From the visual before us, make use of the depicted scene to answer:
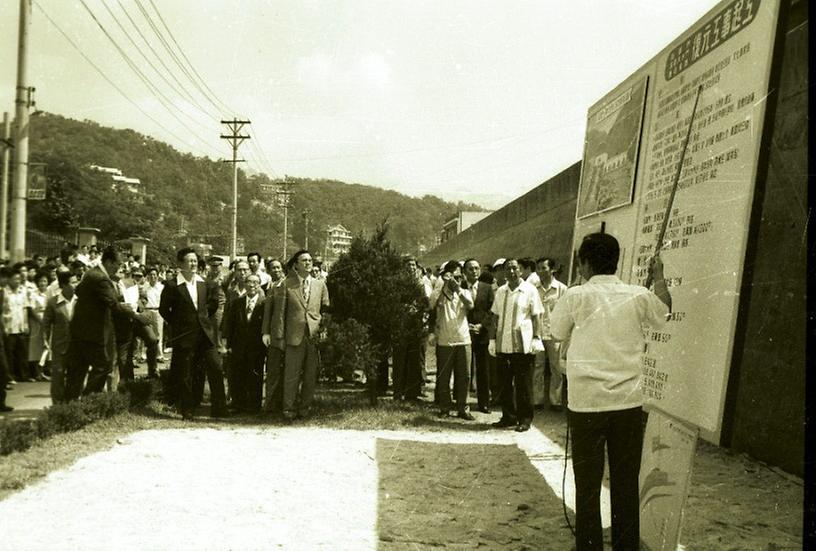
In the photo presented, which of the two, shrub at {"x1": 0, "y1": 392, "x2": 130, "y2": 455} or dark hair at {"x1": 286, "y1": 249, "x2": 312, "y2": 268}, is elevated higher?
dark hair at {"x1": 286, "y1": 249, "x2": 312, "y2": 268}

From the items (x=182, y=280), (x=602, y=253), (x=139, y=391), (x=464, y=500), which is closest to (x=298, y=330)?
(x=182, y=280)

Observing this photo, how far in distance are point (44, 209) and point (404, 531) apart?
40.7 m

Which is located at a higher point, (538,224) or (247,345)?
(538,224)

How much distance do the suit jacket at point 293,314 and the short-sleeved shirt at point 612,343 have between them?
4.85 metres

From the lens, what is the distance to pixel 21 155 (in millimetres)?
13828

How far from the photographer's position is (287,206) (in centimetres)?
5831

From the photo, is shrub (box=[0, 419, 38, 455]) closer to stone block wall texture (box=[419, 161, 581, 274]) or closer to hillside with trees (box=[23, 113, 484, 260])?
stone block wall texture (box=[419, 161, 581, 274])

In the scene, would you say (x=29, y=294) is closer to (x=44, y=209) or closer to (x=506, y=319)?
(x=506, y=319)

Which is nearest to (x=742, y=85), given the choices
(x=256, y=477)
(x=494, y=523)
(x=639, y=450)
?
(x=639, y=450)

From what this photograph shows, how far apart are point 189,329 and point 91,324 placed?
1.07 m

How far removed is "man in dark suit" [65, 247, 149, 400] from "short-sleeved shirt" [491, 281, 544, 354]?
424cm

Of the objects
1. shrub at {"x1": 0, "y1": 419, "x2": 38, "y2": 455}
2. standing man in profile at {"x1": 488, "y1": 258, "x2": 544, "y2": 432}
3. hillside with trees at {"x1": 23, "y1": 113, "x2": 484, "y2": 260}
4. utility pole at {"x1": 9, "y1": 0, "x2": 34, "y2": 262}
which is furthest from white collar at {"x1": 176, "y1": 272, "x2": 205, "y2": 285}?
hillside with trees at {"x1": 23, "y1": 113, "x2": 484, "y2": 260}

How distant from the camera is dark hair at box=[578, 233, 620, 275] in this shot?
3.70 meters

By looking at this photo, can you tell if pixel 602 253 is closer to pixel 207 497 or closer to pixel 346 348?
pixel 207 497
